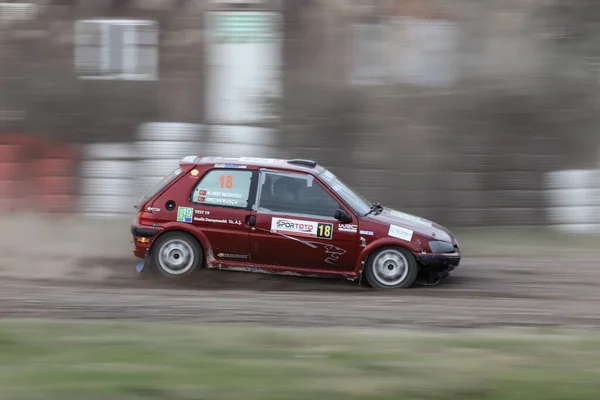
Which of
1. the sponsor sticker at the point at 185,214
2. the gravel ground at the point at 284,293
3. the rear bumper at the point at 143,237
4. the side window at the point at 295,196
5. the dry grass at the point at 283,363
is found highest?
the side window at the point at 295,196

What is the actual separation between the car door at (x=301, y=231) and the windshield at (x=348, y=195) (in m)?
0.16

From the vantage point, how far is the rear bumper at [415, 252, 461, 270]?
9.45 metres

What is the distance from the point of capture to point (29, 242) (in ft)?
41.0

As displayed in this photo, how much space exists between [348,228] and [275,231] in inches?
34.0

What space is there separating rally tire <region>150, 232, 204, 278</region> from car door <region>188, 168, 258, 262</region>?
0.21 m

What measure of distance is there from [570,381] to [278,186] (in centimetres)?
498

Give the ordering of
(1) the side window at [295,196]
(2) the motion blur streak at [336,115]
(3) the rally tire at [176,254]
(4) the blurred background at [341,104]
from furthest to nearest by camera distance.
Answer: (4) the blurred background at [341,104] < (2) the motion blur streak at [336,115] < (3) the rally tire at [176,254] < (1) the side window at [295,196]

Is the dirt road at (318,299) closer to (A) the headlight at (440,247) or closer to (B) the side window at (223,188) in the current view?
(A) the headlight at (440,247)

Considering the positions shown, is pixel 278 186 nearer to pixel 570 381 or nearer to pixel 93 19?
pixel 570 381

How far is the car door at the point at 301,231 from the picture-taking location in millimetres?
9461

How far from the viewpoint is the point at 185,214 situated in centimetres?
964

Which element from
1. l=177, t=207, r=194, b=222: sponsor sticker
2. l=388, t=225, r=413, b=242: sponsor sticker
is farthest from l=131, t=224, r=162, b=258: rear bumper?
l=388, t=225, r=413, b=242: sponsor sticker

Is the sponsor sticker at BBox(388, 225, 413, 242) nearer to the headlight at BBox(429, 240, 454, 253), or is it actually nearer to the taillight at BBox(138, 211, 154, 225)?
the headlight at BBox(429, 240, 454, 253)

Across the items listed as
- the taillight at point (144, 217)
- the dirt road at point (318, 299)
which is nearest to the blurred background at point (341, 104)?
the dirt road at point (318, 299)
